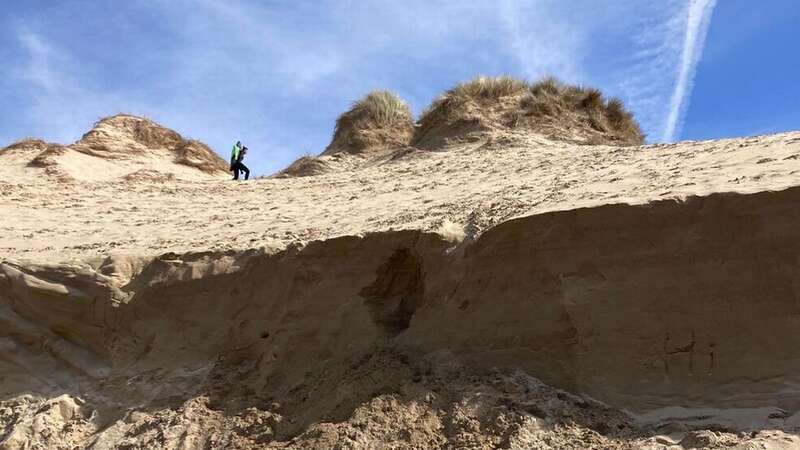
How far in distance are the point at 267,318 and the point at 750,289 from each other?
145 inches

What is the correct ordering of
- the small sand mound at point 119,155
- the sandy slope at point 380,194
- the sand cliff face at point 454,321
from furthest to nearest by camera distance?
1. the small sand mound at point 119,155
2. the sandy slope at point 380,194
3. the sand cliff face at point 454,321

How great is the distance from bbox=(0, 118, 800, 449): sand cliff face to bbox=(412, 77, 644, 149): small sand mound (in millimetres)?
3043

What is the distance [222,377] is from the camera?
6480 mm

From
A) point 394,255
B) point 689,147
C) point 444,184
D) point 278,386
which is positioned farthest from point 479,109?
point 278,386

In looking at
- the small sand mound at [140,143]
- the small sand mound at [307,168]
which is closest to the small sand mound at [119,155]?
the small sand mound at [140,143]

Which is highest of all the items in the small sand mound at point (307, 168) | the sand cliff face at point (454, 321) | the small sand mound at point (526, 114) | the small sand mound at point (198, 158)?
the small sand mound at point (526, 114)

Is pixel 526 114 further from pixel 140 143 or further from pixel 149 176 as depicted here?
pixel 140 143

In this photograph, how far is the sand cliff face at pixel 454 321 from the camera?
4746mm

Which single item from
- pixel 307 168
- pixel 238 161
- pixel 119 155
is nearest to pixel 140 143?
pixel 119 155

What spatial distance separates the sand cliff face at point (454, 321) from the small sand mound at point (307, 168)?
3962mm

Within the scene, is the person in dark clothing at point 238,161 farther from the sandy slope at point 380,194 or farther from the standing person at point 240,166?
the sandy slope at point 380,194

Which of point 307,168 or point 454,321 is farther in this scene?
point 307,168

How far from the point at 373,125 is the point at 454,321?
8.72 m

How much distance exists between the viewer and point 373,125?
14.1 meters
